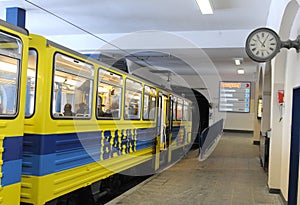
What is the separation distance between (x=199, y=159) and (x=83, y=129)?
6421mm

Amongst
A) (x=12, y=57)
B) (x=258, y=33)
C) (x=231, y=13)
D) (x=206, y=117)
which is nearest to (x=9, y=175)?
(x=12, y=57)

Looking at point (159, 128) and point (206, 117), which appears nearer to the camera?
point (159, 128)

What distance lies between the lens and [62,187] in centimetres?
402

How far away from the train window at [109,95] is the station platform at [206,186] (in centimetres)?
133

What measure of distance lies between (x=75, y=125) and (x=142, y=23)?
454cm

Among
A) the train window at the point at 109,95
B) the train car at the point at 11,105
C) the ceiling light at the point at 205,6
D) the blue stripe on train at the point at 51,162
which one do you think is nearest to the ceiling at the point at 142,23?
the ceiling light at the point at 205,6

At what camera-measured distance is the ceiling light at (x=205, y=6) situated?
249 inches

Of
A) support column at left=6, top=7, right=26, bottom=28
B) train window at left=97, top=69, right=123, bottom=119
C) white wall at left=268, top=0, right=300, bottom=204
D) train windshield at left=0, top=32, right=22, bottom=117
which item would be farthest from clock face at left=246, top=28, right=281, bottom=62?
train windshield at left=0, top=32, right=22, bottom=117

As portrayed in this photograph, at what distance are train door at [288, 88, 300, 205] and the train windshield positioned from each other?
341 cm

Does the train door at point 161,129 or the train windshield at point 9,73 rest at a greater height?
the train windshield at point 9,73

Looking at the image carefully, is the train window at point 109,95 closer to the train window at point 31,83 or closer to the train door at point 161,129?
the train window at point 31,83

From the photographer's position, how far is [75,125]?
14.2 ft

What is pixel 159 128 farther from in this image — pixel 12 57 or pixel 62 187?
pixel 12 57

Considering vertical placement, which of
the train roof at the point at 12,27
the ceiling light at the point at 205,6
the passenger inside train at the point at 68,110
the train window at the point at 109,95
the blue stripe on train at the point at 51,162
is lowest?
the blue stripe on train at the point at 51,162
